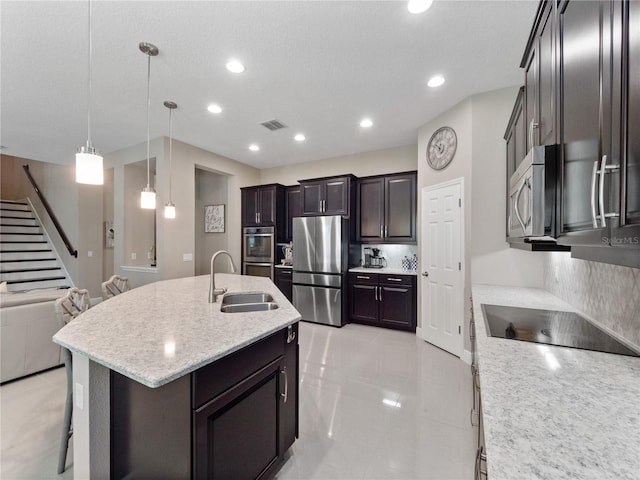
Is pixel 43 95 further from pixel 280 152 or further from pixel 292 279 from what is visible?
pixel 292 279

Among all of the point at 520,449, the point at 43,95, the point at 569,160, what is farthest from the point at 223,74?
the point at 520,449

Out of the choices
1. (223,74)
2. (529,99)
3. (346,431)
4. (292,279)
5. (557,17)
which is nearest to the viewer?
(557,17)

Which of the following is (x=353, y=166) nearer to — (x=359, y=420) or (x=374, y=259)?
(x=374, y=259)

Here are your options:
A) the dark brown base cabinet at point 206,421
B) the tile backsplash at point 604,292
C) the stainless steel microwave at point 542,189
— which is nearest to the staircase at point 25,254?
the dark brown base cabinet at point 206,421

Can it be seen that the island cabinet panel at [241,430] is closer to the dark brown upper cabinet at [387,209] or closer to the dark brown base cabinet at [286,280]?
the dark brown upper cabinet at [387,209]

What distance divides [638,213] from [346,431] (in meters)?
2.13

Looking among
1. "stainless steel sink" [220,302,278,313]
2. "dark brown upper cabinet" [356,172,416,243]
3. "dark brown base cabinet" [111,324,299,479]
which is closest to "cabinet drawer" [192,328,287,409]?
"dark brown base cabinet" [111,324,299,479]

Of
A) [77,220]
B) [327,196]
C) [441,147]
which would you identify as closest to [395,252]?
[327,196]

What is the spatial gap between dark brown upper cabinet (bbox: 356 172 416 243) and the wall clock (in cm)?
70

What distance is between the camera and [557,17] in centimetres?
117

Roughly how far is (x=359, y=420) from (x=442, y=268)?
211 cm

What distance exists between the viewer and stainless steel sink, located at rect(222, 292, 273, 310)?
2385 millimetres

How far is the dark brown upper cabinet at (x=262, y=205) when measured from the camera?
17.9 ft

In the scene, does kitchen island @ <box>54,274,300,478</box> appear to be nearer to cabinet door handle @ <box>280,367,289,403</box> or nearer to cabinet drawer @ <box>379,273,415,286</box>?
cabinet door handle @ <box>280,367,289,403</box>
